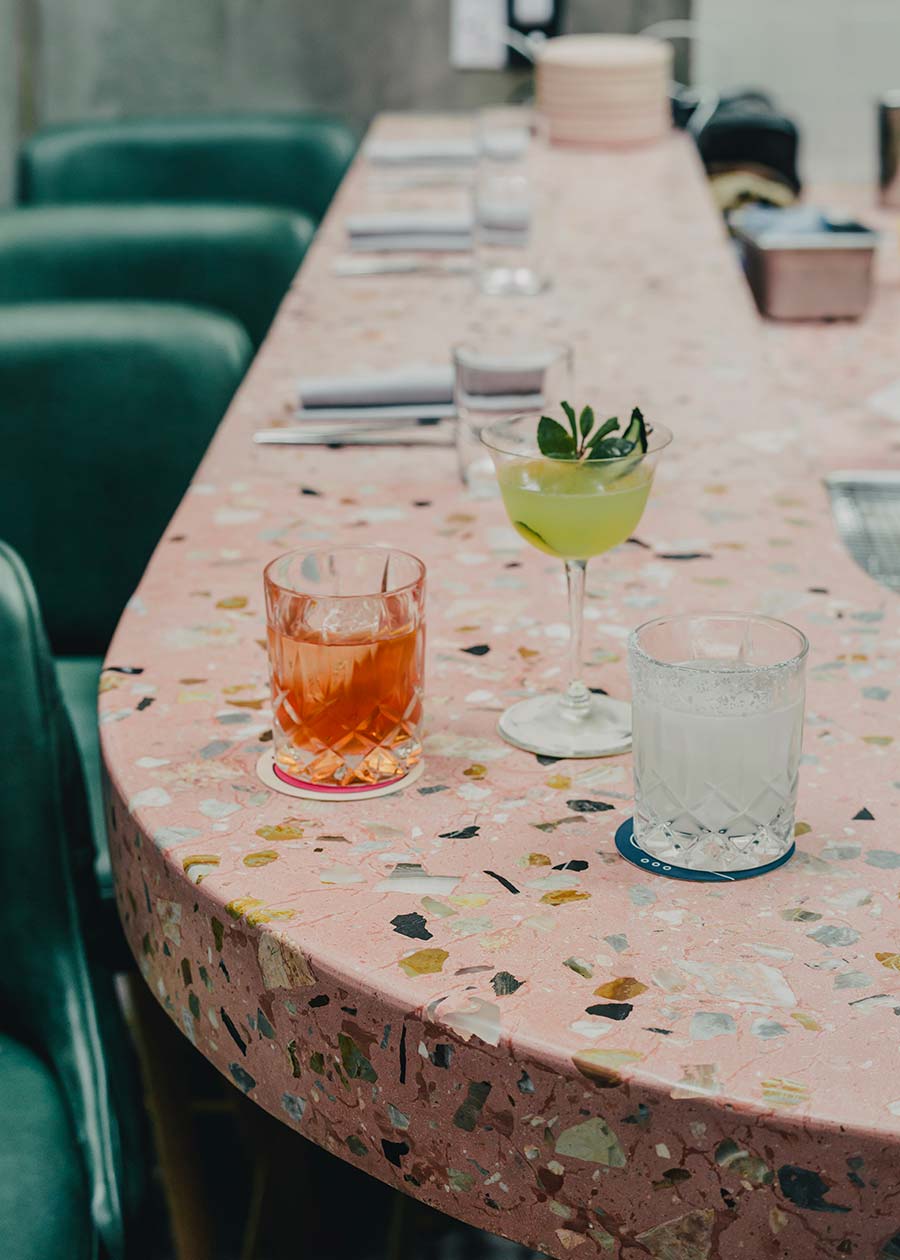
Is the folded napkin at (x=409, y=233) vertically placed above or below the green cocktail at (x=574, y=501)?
below

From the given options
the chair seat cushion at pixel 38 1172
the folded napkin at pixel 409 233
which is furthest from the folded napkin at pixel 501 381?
the folded napkin at pixel 409 233

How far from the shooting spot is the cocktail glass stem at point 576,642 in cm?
95

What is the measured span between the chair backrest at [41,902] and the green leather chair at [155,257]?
1238 millimetres

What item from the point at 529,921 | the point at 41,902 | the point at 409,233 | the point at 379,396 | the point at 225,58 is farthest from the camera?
the point at 225,58

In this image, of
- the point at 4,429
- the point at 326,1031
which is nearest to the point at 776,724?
the point at 326,1031

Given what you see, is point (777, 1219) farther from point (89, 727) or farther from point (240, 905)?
point (89, 727)

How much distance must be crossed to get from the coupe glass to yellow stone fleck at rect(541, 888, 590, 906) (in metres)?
0.15

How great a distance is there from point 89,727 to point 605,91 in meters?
2.01

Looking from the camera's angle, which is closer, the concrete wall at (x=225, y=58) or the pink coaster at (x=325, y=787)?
the pink coaster at (x=325, y=787)

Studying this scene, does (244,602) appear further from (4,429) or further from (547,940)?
(4,429)

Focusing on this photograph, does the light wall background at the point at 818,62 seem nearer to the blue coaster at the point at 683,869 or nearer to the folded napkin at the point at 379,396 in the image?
the folded napkin at the point at 379,396

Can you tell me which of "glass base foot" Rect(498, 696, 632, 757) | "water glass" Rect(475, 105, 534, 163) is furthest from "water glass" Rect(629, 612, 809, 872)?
"water glass" Rect(475, 105, 534, 163)

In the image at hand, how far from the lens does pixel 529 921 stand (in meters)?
0.76

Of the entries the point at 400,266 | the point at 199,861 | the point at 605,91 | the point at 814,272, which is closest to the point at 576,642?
the point at 199,861
